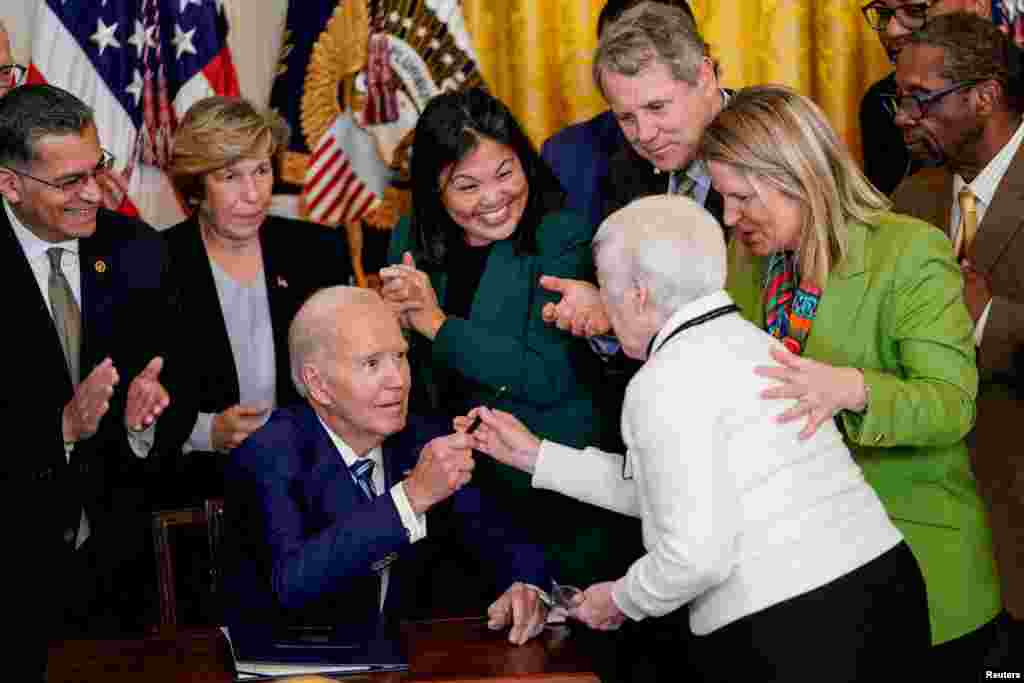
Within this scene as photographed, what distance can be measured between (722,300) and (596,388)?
106cm

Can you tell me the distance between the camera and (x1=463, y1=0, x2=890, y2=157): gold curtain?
5355 mm

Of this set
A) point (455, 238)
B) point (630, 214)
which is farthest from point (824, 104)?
point (630, 214)

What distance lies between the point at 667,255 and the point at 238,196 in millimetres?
1989

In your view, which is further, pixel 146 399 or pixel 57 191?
pixel 57 191

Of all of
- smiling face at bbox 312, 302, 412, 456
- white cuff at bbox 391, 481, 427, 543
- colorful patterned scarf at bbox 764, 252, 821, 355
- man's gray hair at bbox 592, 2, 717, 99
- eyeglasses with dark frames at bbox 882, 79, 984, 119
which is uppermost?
man's gray hair at bbox 592, 2, 717, 99

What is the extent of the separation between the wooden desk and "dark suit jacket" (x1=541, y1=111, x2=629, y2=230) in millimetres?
1606

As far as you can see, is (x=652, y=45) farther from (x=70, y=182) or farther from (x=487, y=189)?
(x=70, y=182)

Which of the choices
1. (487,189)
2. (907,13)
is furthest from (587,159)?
(907,13)

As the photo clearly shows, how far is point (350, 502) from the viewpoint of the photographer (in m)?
2.95

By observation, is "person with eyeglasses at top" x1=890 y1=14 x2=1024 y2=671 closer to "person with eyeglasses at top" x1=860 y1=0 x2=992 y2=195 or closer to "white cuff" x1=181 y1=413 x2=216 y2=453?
"person with eyeglasses at top" x1=860 y1=0 x2=992 y2=195

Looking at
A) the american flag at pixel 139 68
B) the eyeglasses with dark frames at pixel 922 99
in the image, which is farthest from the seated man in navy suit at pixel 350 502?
the american flag at pixel 139 68

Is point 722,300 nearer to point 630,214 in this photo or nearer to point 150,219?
point 630,214

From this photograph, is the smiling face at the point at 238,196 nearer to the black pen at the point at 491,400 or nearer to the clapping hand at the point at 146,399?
the clapping hand at the point at 146,399

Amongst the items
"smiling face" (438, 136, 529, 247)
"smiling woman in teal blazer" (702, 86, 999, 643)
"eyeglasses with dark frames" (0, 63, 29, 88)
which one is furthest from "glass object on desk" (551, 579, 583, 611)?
"eyeglasses with dark frames" (0, 63, 29, 88)
